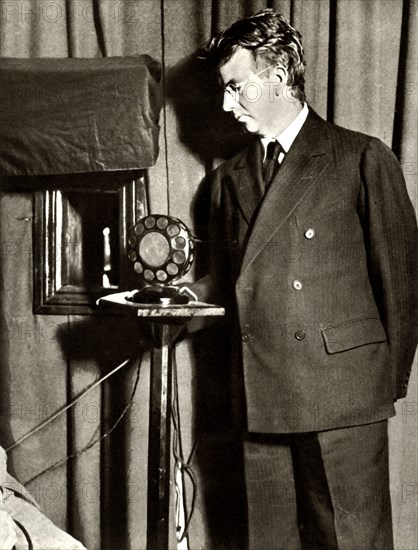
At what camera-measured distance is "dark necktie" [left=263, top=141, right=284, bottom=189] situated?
1.73 metres

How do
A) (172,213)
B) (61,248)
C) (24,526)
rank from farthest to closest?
(61,248) → (172,213) → (24,526)

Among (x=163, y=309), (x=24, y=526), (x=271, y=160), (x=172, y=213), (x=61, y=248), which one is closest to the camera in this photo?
(x=24, y=526)

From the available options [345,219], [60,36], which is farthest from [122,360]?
[60,36]

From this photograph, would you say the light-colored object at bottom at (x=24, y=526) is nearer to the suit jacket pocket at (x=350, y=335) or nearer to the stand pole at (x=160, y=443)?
the stand pole at (x=160, y=443)

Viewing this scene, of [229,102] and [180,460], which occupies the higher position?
[229,102]

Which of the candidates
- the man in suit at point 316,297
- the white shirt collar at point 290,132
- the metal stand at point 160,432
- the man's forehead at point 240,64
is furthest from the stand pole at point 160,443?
the man's forehead at point 240,64

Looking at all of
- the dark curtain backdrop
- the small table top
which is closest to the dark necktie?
the dark curtain backdrop

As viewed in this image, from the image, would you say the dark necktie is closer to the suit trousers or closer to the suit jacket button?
the suit jacket button

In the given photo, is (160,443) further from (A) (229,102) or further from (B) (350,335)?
(A) (229,102)

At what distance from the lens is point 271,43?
169cm

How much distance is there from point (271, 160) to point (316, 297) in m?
0.42

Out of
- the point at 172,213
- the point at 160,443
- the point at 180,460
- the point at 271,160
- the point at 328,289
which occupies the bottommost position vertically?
the point at 180,460

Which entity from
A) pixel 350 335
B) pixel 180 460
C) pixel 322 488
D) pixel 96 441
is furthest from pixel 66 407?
pixel 350 335

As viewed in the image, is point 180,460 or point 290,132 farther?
point 180,460
